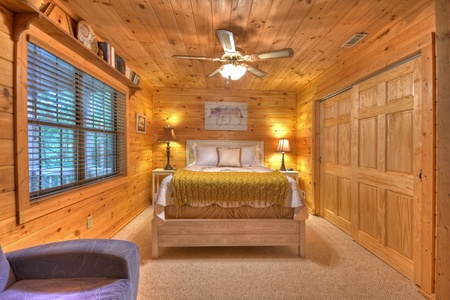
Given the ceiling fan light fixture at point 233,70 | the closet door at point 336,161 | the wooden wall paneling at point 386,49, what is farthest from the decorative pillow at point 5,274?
the closet door at point 336,161

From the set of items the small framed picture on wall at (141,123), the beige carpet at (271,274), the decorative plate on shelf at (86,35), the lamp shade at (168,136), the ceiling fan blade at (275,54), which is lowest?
the beige carpet at (271,274)

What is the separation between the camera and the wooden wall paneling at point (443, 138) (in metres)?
1.19

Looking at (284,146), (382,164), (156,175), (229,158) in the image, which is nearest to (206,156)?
(229,158)

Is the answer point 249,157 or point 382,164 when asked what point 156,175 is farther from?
point 382,164

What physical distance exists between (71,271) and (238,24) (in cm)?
228

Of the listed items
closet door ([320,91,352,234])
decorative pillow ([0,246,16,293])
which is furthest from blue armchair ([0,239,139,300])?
closet door ([320,91,352,234])

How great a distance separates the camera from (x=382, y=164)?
218 cm

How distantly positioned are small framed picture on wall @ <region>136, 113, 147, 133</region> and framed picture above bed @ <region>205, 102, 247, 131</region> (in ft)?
3.96

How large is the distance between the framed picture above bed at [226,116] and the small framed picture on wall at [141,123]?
1.21 m

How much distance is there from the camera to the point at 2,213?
1306 millimetres

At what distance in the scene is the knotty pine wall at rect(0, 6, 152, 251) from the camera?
133 centimetres

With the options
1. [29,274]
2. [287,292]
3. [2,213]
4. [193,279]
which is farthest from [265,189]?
[2,213]

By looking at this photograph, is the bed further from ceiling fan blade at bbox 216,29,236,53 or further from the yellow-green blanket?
ceiling fan blade at bbox 216,29,236,53

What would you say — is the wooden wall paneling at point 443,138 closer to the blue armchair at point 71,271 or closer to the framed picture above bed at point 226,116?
the blue armchair at point 71,271
